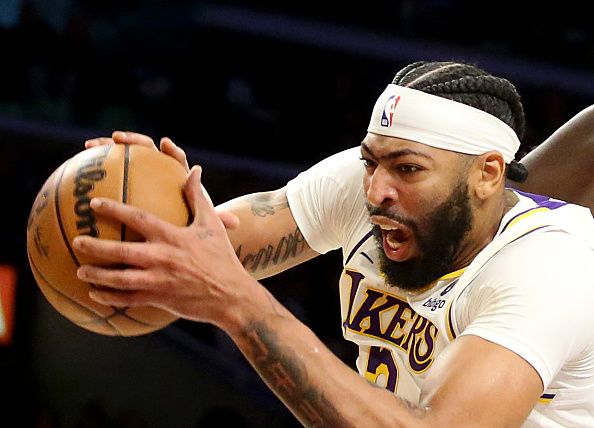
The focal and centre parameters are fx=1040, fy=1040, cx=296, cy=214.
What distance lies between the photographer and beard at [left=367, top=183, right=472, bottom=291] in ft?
8.87

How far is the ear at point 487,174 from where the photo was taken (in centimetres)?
275

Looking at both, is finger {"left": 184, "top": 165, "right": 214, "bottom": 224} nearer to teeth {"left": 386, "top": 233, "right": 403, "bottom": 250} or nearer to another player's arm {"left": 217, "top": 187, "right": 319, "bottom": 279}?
teeth {"left": 386, "top": 233, "right": 403, "bottom": 250}

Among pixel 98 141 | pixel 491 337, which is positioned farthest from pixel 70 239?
pixel 491 337

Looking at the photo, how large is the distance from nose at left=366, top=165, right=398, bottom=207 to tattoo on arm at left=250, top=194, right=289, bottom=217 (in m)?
0.60

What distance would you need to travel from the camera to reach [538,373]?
2.36 metres

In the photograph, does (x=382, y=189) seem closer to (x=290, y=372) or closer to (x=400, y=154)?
(x=400, y=154)

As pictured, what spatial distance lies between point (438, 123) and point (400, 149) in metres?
0.13

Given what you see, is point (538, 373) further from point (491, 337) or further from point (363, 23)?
point (363, 23)

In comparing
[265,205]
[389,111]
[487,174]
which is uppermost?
[389,111]

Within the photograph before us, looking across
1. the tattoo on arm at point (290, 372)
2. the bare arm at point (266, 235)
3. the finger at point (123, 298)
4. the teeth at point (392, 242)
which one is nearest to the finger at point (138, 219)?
the finger at point (123, 298)

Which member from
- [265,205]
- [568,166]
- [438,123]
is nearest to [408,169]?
[438,123]

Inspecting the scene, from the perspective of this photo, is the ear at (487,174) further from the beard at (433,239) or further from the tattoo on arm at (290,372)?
the tattoo on arm at (290,372)

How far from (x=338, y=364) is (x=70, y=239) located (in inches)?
25.8

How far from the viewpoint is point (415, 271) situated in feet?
9.12
